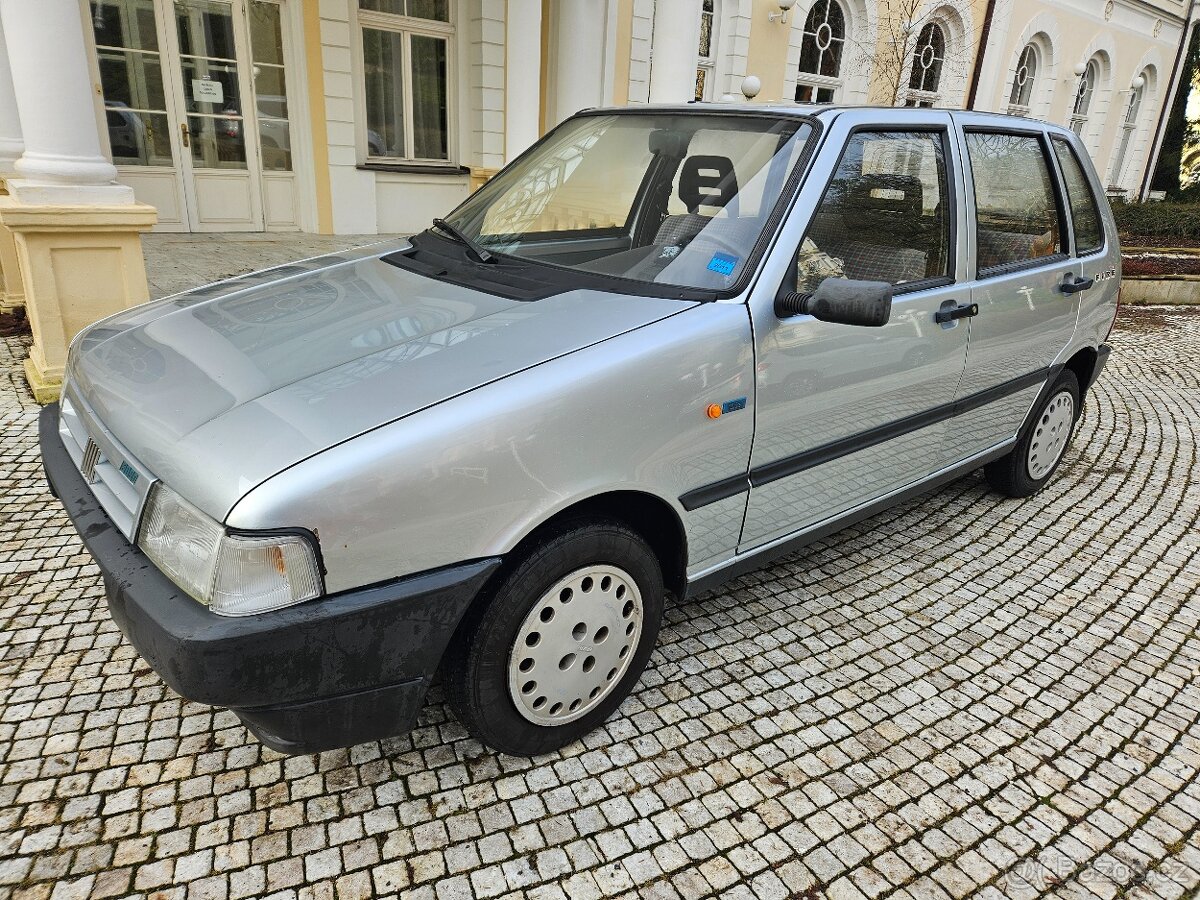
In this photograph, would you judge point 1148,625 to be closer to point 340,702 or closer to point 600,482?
point 600,482

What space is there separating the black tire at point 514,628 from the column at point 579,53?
27.0ft

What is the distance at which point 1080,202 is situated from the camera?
4.16 metres

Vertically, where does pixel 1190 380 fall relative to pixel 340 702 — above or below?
below

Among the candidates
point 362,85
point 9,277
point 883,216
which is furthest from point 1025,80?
point 9,277

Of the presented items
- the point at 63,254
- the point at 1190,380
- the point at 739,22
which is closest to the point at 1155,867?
the point at 63,254

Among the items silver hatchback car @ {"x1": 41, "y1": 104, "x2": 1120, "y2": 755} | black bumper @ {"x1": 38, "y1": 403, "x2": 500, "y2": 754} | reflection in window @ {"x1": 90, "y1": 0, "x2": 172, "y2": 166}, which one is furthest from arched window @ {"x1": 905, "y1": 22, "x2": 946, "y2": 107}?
black bumper @ {"x1": 38, "y1": 403, "x2": 500, "y2": 754}

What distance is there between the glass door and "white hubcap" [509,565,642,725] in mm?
9142

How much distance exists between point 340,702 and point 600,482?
86 cm

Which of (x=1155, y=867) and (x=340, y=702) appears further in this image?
(x=1155, y=867)

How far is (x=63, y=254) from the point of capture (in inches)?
197

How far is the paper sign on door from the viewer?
9242 mm

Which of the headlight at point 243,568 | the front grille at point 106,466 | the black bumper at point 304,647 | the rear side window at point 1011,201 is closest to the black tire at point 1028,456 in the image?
the rear side window at point 1011,201

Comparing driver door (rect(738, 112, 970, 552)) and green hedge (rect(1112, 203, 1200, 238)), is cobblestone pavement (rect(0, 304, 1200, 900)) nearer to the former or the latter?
driver door (rect(738, 112, 970, 552))

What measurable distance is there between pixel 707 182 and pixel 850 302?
2.57 feet
